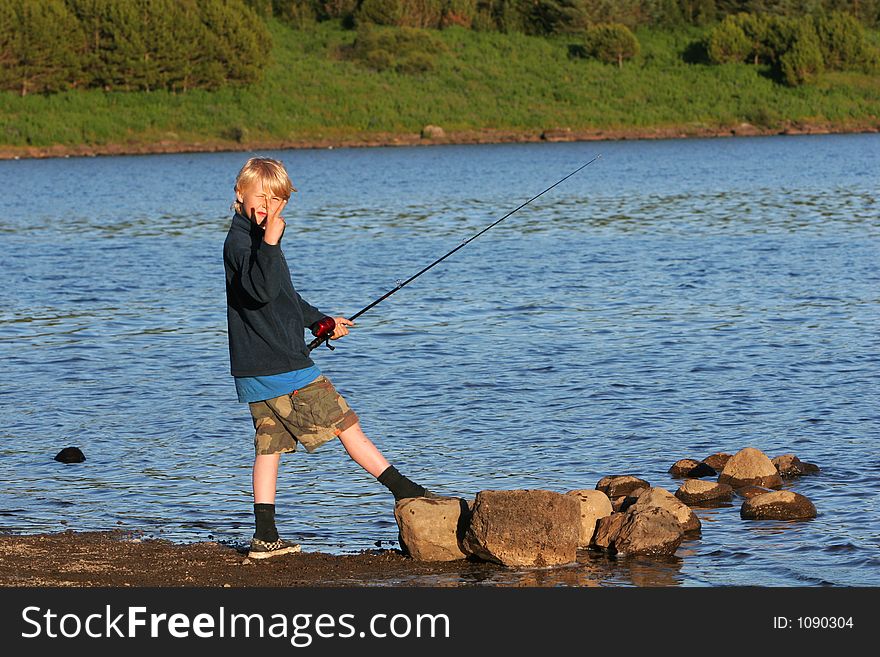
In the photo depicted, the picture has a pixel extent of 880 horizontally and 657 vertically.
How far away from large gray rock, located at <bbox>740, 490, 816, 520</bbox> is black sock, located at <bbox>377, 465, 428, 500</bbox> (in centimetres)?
201

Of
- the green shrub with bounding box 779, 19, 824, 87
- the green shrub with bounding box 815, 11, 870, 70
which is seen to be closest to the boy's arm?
the green shrub with bounding box 779, 19, 824, 87

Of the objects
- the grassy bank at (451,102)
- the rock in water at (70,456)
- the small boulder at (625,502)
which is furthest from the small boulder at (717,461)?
the grassy bank at (451,102)

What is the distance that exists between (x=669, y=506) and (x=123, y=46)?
65.6 m

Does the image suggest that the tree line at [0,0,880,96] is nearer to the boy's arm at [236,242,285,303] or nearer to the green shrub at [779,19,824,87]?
the green shrub at [779,19,824,87]

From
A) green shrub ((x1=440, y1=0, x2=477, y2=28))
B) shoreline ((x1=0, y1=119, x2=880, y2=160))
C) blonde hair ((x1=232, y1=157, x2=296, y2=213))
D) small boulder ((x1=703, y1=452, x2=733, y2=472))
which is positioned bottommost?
shoreline ((x1=0, y1=119, x2=880, y2=160))

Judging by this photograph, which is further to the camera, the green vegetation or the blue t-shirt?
the green vegetation

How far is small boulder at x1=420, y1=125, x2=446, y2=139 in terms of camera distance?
7006 centimetres

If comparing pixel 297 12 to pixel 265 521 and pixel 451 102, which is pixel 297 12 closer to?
pixel 451 102

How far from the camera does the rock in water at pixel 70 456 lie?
31.7ft

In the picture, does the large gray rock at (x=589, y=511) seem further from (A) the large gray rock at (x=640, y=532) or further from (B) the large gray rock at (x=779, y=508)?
(B) the large gray rock at (x=779, y=508)

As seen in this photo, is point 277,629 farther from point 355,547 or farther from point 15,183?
point 15,183

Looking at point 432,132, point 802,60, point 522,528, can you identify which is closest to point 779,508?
point 522,528

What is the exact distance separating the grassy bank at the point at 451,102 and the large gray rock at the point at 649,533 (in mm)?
60420

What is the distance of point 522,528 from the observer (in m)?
6.78
